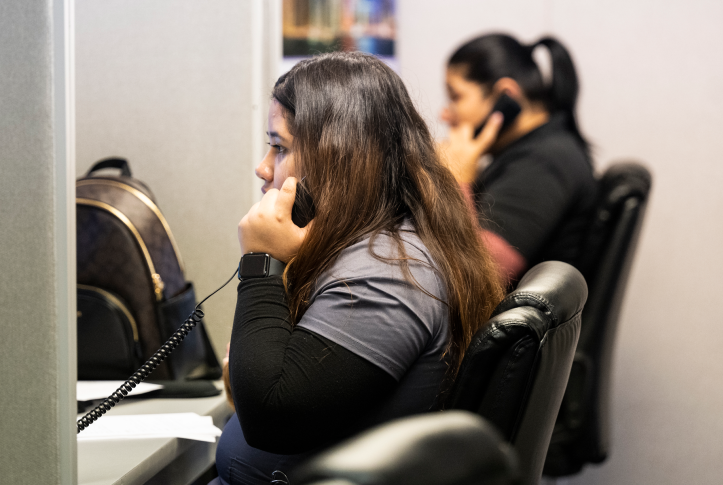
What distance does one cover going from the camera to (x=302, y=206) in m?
0.85

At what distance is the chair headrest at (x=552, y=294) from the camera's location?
624mm

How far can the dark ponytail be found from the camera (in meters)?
1.78

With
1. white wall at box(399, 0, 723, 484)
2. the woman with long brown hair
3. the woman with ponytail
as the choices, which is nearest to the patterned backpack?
the woman with long brown hair

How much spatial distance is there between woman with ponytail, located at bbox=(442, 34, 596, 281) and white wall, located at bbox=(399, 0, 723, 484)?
0.33 meters

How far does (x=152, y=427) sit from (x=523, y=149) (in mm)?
1181

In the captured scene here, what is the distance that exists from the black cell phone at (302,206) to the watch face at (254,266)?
0.25 ft

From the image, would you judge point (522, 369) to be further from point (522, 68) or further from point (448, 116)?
point (448, 116)

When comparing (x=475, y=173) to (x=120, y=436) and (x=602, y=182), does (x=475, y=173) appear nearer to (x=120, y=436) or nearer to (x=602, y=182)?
(x=602, y=182)

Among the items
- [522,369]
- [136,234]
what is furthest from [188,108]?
[522,369]

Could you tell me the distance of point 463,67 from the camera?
72.2 inches

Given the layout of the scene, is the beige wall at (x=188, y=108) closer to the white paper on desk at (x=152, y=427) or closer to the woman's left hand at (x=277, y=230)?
the white paper on desk at (x=152, y=427)

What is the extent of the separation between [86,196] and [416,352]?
31.6 inches

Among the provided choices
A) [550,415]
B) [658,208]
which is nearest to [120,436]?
[550,415]

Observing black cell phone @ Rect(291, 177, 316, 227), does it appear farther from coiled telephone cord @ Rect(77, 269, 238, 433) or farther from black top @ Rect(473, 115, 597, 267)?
black top @ Rect(473, 115, 597, 267)
